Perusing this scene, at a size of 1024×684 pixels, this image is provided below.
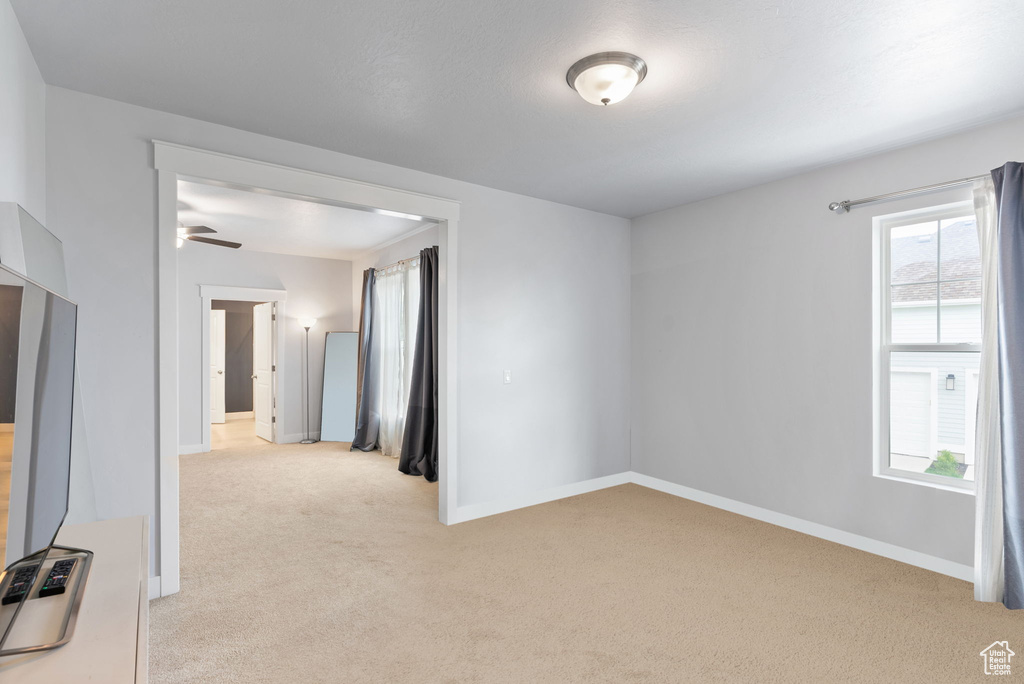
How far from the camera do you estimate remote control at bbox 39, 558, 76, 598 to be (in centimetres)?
144

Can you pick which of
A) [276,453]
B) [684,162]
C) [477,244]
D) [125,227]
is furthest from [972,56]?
[276,453]

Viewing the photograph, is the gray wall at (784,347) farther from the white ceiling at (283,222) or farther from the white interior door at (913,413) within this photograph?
the white ceiling at (283,222)

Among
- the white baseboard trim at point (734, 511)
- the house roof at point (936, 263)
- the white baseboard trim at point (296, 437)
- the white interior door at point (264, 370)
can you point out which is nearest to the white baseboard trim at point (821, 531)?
the white baseboard trim at point (734, 511)

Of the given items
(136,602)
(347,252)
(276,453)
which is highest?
(347,252)

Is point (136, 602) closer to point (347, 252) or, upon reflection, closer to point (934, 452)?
point (934, 452)

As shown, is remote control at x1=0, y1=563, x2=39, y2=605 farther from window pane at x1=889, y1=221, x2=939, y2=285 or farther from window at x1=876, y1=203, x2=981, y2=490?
window pane at x1=889, y1=221, x2=939, y2=285

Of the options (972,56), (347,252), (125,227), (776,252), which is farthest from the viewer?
(347,252)

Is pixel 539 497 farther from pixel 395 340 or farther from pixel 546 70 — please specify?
pixel 546 70

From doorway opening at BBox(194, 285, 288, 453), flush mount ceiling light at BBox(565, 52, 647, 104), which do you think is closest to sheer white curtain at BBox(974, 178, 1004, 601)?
flush mount ceiling light at BBox(565, 52, 647, 104)

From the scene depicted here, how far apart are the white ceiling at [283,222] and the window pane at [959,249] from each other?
374 centimetres

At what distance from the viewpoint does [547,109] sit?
9.16 ft

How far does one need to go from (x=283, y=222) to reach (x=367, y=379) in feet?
7.11

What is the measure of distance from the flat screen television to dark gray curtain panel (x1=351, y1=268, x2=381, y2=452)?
495 cm

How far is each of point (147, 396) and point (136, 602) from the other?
1.63 meters
